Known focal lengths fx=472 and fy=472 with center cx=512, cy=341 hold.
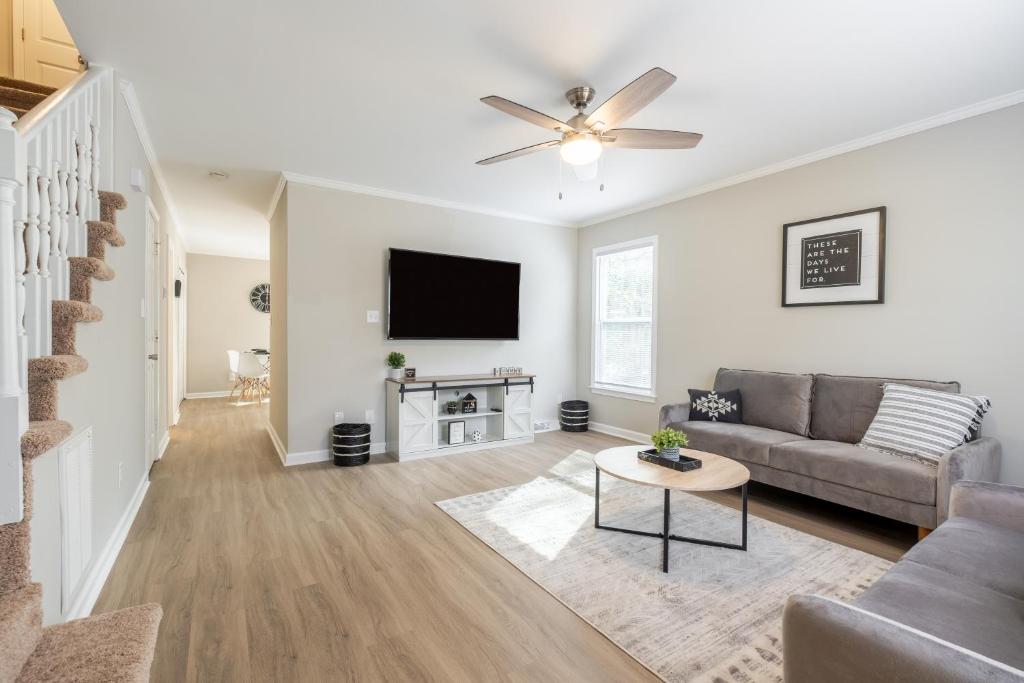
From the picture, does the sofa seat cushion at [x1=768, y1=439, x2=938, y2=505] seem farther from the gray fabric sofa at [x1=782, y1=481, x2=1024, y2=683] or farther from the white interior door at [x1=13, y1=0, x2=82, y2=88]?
the white interior door at [x1=13, y1=0, x2=82, y2=88]

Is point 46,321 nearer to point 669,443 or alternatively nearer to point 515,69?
point 515,69

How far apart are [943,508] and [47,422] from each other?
3.89 meters

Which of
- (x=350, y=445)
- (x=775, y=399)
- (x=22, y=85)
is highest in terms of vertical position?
(x=22, y=85)

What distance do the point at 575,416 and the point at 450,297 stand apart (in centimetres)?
206

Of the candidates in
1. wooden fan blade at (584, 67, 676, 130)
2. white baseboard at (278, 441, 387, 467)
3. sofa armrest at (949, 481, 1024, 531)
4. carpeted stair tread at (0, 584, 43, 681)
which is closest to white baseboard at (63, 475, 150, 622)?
carpeted stair tread at (0, 584, 43, 681)

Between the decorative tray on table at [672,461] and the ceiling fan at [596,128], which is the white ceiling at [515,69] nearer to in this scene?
the ceiling fan at [596,128]

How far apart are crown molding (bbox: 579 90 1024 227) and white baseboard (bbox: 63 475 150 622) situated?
5.02m

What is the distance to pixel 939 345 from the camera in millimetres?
3072

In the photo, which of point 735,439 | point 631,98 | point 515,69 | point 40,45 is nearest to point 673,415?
point 735,439

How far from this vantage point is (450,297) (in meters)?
4.95

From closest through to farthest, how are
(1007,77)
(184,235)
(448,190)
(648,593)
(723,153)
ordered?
1. (648,593)
2. (1007,77)
3. (723,153)
4. (448,190)
5. (184,235)

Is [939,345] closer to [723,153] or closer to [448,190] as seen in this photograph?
[723,153]

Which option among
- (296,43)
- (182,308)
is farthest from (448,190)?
(182,308)

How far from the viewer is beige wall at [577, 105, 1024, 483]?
9.29 feet
